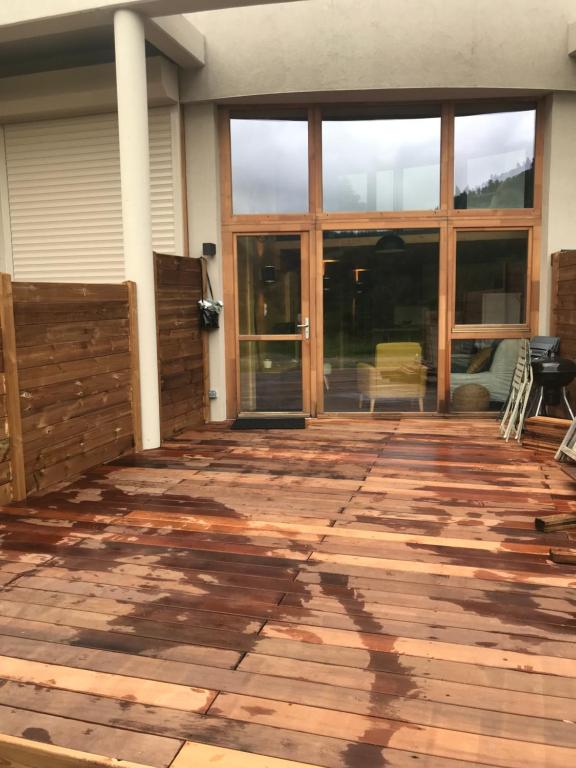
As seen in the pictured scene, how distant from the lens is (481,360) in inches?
272

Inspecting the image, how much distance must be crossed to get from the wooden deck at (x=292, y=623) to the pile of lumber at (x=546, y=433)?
30.8 inches

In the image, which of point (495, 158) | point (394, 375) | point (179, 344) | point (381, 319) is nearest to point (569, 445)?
point (394, 375)

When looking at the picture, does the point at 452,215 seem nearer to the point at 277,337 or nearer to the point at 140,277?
the point at 277,337

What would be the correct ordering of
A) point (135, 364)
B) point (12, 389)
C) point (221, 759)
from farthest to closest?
1. point (135, 364)
2. point (12, 389)
3. point (221, 759)

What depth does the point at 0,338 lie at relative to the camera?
389 cm

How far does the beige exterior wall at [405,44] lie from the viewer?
20.5ft

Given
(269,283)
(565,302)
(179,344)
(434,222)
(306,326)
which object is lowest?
(179,344)

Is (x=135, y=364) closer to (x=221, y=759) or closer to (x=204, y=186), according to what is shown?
(x=204, y=186)

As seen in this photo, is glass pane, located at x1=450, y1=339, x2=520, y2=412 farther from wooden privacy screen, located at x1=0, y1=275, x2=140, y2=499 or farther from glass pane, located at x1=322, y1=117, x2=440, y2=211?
wooden privacy screen, located at x1=0, y1=275, x2=140, y2=499

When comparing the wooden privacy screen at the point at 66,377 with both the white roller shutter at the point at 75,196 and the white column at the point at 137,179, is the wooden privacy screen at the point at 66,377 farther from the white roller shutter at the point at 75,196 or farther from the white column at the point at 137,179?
the white roller shutter at the point at 75,196

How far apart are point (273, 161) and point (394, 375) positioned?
8.67ft

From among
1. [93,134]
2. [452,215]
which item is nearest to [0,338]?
[93,134]

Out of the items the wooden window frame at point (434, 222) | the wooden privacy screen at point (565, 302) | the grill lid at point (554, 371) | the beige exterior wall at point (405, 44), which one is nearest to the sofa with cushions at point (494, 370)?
the wooden window frame at point (434, 222)

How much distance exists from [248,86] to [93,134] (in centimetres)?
178
